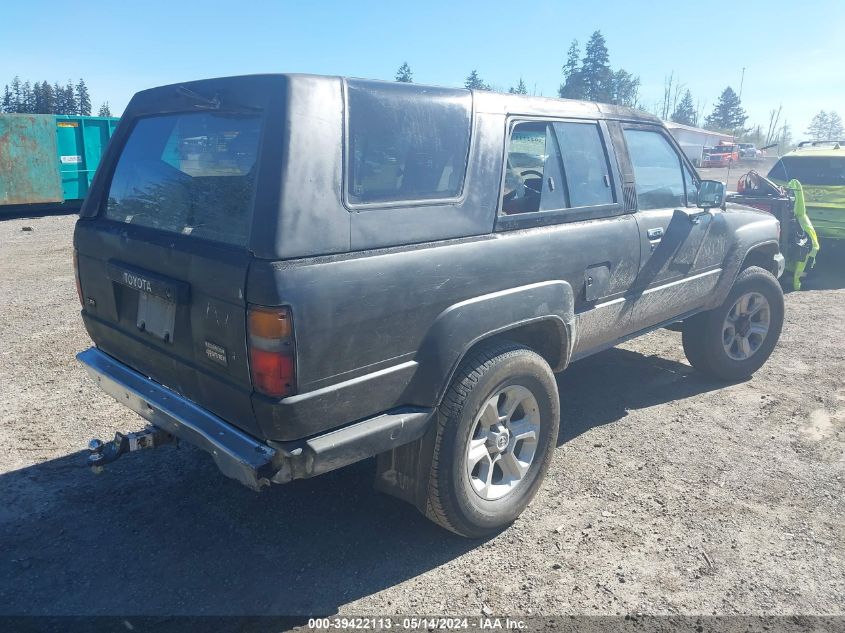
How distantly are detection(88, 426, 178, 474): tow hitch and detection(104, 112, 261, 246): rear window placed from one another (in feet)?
3.28

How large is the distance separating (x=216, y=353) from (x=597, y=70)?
89.3 metres

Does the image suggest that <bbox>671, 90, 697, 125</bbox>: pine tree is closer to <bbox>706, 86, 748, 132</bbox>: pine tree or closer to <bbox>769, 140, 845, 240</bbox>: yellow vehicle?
<bbox>706, 86, 748, 132</bbox>: pine tree

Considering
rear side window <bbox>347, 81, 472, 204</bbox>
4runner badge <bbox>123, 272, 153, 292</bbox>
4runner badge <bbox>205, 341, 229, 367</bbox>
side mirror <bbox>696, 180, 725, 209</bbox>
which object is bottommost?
4runner badge <bbox>205, 341, 229, 367</bbox>

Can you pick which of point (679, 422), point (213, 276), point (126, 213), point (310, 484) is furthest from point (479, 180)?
point (679, 422)

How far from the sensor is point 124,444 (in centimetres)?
302

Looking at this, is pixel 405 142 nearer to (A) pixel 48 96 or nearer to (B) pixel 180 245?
(B) pixel 180 245

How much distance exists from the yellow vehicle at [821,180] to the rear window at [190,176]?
962 centimetres

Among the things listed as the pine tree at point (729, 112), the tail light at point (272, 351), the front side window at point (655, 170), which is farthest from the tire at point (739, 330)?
the pine tree at point (729, 112)

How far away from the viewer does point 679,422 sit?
4.63m

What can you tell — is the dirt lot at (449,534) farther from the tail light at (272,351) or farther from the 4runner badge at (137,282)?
the 4runner badge at (137,282)

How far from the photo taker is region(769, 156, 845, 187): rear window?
9.89m

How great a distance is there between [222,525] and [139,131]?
2098mm

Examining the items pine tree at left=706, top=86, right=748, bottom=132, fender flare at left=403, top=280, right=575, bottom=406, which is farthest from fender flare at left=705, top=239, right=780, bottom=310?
pine tree at left=706, top=86, right=748, bottom=132

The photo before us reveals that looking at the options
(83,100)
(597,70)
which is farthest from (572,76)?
(83,100)
